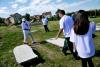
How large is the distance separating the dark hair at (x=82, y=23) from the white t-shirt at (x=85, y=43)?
12 cm

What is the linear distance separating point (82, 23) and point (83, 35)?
1.06ft

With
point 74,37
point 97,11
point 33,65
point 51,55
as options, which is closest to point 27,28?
point 51,55

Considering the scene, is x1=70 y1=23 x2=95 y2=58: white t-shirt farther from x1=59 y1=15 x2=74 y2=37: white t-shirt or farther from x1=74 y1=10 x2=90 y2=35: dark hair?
x1=59 y1=15 x2=74 y2=37: white t-shirt

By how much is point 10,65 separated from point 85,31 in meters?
5.48

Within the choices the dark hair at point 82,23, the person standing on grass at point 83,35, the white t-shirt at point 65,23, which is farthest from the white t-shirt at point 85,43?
the white t-shirt at point 65,23

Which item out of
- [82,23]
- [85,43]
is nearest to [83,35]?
[85,43]

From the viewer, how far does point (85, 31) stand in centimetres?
479

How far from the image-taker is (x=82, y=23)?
4.68 metres

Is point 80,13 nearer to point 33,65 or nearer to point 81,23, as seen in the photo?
point 81,23

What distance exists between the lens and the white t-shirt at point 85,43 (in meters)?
4.84

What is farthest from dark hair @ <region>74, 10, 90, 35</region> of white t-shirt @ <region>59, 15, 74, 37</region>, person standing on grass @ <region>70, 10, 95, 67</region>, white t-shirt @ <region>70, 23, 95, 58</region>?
white t-shirt @ <region>59, 15, 74, 37</region>

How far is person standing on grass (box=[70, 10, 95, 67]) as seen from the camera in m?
4.70

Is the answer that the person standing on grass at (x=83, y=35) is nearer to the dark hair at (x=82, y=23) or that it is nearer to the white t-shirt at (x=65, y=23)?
the dark hair at (x=82, y=23)

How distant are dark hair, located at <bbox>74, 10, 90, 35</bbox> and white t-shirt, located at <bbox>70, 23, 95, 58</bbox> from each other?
12cm
